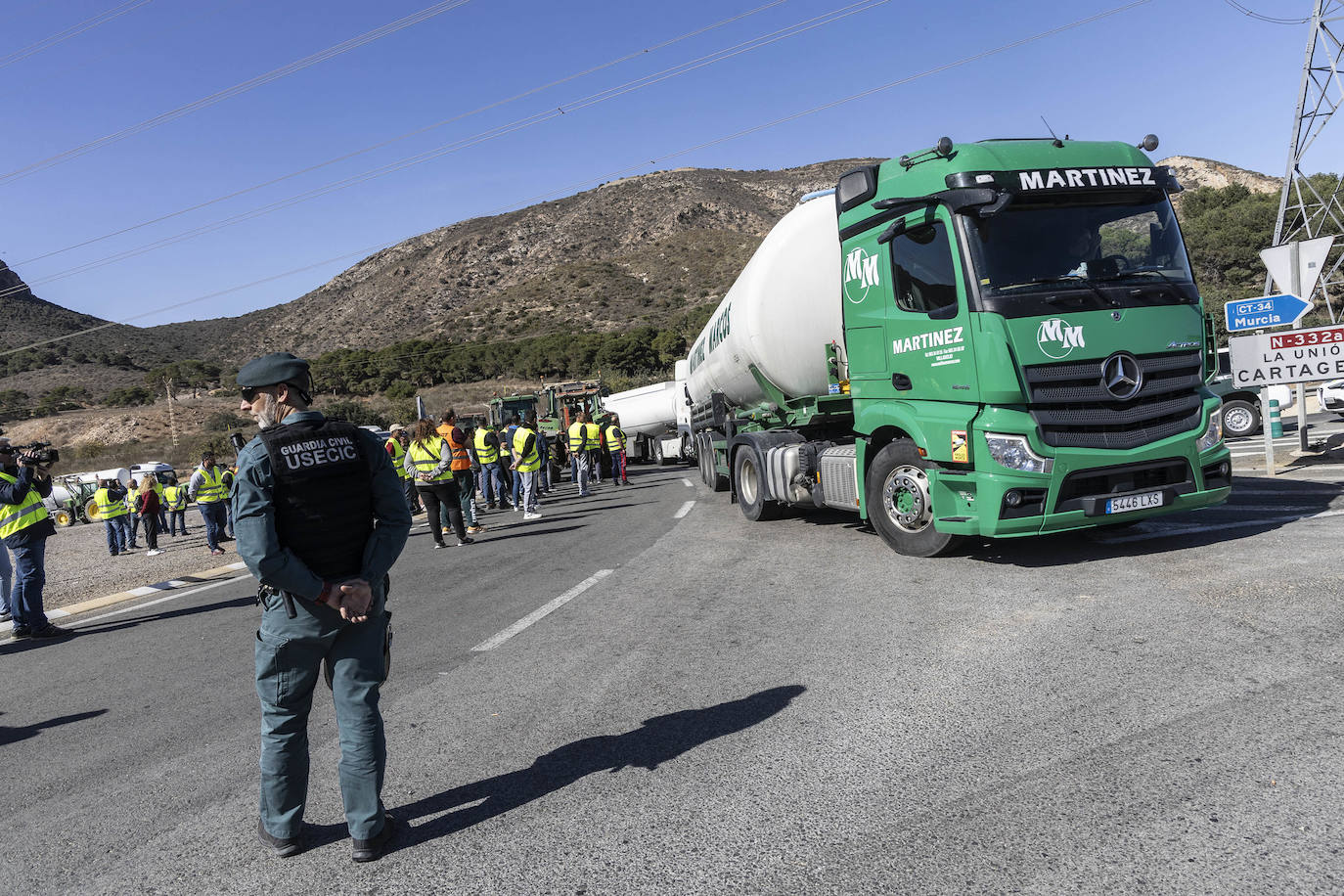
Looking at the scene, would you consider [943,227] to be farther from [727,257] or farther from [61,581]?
[727,257]

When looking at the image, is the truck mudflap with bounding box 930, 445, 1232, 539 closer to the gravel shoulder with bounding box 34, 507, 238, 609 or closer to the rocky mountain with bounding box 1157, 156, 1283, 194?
the gravel shoulder with bounding box 34, 507, 238, 609

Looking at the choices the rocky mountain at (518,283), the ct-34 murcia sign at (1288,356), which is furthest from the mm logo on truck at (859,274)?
the rocky mountain at (518,283)

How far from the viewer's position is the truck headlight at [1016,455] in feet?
21.3

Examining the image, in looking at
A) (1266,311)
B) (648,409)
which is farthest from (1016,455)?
(648,409)

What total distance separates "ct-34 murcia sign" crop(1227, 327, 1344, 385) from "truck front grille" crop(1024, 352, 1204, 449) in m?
4.49

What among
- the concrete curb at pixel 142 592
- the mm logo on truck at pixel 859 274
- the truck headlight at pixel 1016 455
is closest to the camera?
the truck headlight at pixel 1016 455

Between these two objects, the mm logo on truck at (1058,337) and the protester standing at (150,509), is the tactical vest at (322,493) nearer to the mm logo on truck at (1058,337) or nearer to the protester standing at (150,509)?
the mm logo on truck at (1058,337)

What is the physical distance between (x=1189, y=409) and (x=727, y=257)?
264 ft

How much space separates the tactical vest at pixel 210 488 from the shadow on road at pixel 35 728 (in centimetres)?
1126

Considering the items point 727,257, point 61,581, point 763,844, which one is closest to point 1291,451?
point 763,844

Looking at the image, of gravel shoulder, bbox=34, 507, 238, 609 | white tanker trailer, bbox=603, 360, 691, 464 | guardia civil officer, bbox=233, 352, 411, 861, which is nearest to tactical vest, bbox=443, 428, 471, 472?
gravel shoulder, bbox=34, 507, 238, 609

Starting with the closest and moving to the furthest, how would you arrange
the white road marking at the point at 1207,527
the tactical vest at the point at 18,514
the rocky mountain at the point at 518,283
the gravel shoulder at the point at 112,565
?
the white road marking at the point at 1207,527
the tactical vest at the point at 18,514
the gravel shoulder at the point at 112,565
the rocky mountain at the point at 518,283

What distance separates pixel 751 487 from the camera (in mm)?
11914

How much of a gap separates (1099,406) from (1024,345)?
77 centimetres
